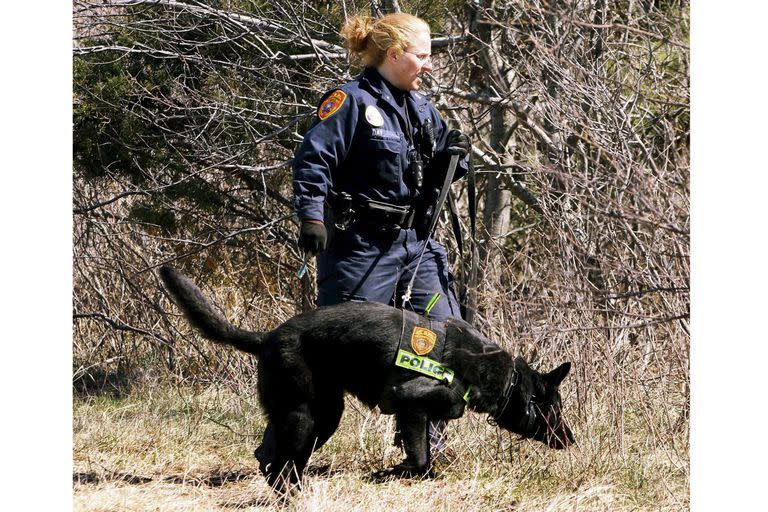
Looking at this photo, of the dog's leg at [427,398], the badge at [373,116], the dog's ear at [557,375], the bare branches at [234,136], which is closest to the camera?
the dog's leg at [427,398]

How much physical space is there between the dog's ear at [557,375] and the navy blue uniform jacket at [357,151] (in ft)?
3.47

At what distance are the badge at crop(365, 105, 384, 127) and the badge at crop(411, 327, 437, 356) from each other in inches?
37.3

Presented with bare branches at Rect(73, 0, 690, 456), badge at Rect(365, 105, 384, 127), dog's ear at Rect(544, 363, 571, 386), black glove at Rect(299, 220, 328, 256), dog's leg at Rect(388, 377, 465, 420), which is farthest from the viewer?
bare branches at Rect(73, 0, 690, 456)

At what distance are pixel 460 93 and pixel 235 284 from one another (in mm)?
2406

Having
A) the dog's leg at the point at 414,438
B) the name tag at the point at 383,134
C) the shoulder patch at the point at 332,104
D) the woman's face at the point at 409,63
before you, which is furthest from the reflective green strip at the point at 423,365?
the woman's face at the point at 409,63

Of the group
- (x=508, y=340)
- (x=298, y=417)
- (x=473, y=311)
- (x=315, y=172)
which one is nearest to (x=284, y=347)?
(x=298, y=417)

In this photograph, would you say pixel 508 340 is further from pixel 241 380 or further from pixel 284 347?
pixel 241 380

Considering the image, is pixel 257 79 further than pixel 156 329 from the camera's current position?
No

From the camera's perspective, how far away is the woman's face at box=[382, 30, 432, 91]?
405cm

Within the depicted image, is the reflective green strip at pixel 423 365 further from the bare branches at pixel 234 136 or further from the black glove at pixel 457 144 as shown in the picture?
the bare branches at pixel 234 136

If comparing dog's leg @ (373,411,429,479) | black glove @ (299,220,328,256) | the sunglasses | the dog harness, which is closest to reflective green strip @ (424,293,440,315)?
the dog harness

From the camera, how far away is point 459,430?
4.77m

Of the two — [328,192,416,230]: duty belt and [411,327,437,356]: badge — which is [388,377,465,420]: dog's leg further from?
[328,192,416,230]: duty belt

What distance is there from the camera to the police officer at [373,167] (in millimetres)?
→ 3947
